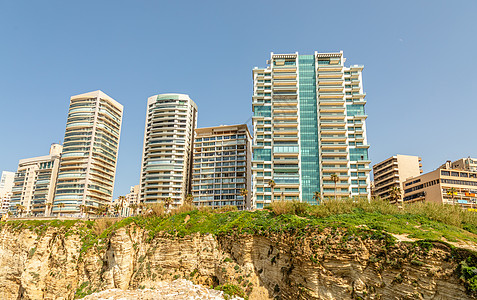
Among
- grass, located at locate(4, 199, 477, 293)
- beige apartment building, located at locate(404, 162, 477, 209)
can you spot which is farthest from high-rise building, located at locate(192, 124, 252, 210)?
beige apartment building, located at locate(404, 162, 477, 209)

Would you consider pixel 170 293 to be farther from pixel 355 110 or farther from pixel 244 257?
pixel 355 110

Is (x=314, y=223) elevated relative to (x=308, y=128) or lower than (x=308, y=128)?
lower

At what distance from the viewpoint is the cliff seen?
970 inches

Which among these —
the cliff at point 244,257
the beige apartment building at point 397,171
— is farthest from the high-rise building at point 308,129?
the cliff at point 244,257

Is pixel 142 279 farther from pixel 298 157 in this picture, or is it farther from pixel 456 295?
pixel 298 157

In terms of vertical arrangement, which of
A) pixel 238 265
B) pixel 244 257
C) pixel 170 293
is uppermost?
pixel 244 257

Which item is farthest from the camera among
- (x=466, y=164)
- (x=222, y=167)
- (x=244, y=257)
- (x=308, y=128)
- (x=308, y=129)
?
(x=222, y=167)

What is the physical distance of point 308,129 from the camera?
93250 mm

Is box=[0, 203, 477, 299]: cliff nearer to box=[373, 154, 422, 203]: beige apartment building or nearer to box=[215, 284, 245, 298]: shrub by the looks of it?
box=[215, 284, 245, 298]: shrub

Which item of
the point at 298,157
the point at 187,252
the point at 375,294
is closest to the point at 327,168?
the point at 298,157

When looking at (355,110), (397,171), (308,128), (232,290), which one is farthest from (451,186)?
(232,290)

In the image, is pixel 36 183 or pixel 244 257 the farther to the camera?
pixel 36 183

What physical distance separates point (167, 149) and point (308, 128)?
177ft

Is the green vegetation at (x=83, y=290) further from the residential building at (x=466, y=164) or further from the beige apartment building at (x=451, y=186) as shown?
the residential building at (x=466, y=164)
